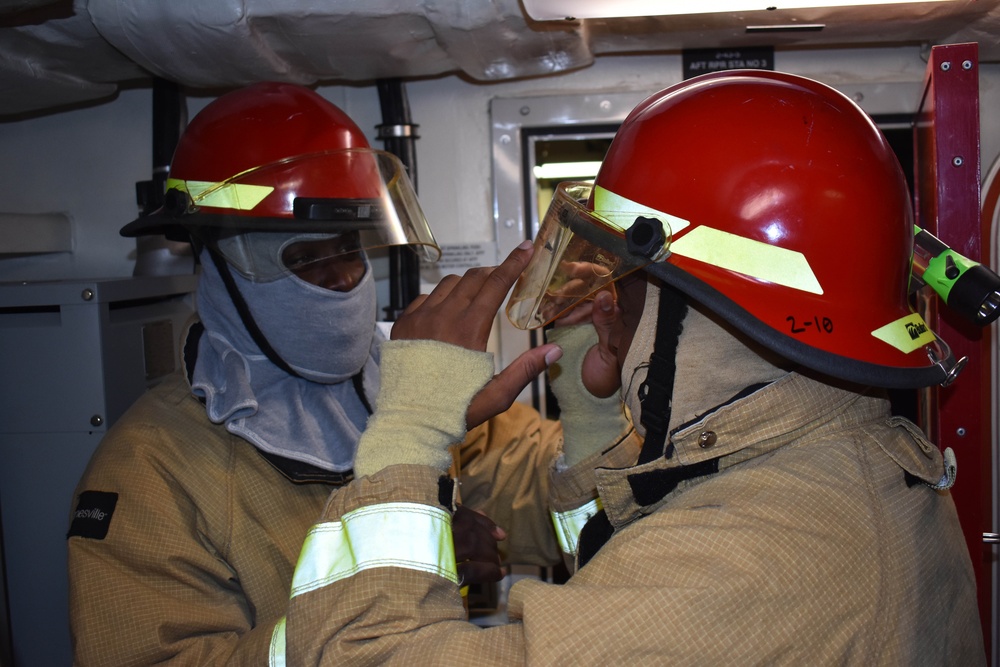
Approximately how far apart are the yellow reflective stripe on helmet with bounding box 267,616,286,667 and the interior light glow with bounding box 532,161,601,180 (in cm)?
217

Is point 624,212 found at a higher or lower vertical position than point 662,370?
higher

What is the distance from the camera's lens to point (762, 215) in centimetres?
130

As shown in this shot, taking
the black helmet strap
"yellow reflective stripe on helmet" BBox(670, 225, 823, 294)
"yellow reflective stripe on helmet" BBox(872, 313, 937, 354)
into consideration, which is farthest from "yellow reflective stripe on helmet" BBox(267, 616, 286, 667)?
"yellow reflective stripe on helmet" BBox(872, 313, 937, 354)

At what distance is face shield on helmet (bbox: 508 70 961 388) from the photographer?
129 centimetres

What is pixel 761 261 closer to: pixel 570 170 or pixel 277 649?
pixel 277 649

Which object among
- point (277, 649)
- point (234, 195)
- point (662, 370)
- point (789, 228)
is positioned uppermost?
point (234, 195)

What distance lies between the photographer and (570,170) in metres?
3.23

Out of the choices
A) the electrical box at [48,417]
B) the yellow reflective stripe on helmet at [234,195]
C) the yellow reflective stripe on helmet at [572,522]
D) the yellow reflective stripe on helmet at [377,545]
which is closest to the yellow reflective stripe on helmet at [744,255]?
the yellow reflective stripe on helmet at [377,545]

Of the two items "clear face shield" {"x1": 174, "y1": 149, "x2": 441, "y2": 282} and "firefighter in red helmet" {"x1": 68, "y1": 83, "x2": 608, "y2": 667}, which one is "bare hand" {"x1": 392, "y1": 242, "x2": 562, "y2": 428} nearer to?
"firefighter in red helmet" {"x1": 68, "y1": 83, "x2": 608, "y2": 667}

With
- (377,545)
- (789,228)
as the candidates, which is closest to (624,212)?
(789,228)

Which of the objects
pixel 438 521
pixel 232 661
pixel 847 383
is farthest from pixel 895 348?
pixel 232 661

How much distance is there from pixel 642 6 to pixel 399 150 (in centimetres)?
106

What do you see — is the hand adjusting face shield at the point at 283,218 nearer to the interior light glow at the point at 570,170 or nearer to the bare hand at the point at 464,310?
the bare hand at the point at 464,310

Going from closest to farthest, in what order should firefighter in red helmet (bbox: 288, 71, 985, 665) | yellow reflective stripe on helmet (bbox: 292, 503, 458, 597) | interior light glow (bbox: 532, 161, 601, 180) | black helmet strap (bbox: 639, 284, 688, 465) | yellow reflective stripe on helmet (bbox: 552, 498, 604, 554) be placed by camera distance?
firefighter in red helmet (bbox: 288, 71, 985, 665), yellow reflective stripe on helmet (bbox: 292, 503, 458, 597), black helmet strap (bbox: 639, 284, 688, 465), yellow reflective stripe on helmet (bbox: 552, 498, 604, 554), interior light glow (bbox: 532, 161, 601, 180)
